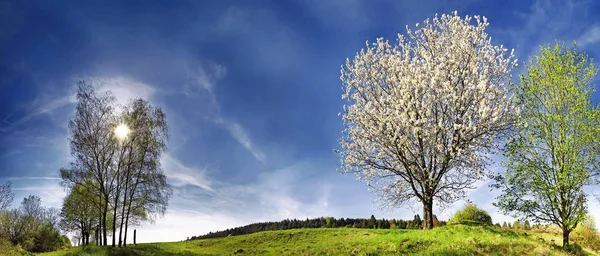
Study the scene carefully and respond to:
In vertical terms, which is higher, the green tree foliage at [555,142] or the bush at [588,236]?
the green tree foliage at [555,142]

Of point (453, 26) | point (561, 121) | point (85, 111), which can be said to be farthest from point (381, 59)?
point (85, 111)

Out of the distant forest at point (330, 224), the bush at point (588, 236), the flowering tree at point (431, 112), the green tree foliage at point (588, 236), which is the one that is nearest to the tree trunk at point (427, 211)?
the flowering tree at point (431, 112)

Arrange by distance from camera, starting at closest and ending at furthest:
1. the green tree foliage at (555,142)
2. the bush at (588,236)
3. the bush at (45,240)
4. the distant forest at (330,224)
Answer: the green tree foliage at (555,142)
the bush at (588,236)
the bush at (45,240)
the distant forest at (330,224)

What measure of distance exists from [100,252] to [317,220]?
145 feet

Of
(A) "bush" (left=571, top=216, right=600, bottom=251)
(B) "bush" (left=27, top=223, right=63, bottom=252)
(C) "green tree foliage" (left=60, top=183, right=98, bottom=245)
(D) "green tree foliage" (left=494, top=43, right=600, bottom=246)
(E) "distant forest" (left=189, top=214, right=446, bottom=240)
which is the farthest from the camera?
(E) "distant forest" (left=189, top=214, right=446, bottom=240)

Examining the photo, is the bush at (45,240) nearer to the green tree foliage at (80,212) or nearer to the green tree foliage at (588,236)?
the green tree foliage at (80,212)

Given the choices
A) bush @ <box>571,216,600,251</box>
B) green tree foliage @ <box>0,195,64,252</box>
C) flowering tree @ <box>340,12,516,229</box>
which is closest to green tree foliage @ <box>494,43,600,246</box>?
flowering tree @ <box>340,12,516,229</box>

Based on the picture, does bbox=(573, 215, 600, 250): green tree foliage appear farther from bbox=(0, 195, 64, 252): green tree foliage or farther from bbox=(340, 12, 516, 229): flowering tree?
bbox=(0, 195, 64, 252): green tree foliage

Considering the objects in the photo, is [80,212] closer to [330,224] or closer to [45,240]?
[45,240]

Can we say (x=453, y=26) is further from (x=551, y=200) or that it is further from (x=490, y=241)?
(x=490, y=241)

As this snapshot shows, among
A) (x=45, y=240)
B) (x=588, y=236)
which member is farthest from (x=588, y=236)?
(x=45, y=240)

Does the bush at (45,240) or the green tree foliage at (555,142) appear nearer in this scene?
the green tree foliage at (555,142)

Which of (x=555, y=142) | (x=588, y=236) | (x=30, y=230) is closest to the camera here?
(x=555, y=142)

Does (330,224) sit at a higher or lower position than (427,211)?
lower
